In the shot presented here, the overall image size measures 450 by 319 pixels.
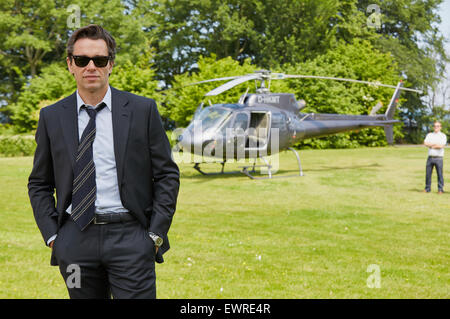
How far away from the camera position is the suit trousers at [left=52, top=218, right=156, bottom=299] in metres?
2.49

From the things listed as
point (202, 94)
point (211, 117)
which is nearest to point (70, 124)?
point (211, 117)

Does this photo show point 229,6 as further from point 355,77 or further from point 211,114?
point 211,114

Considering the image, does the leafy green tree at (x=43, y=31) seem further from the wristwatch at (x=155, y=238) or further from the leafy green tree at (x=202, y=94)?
the wristwatch at (x=155, y=238)

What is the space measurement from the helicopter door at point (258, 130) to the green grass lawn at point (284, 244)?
5.04ft

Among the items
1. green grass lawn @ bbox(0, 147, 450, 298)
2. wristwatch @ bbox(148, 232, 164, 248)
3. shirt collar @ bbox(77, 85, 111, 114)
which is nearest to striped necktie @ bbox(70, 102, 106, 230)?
shirt collar @ bbox(77, 85, 111, 114)

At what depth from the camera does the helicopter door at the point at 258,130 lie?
15.4 meters

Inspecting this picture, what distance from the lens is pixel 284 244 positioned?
748 centimetres

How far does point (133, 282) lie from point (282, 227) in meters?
6.52

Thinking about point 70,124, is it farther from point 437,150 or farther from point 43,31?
point 43,31

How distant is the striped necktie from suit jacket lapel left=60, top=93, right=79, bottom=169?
0.04 metres

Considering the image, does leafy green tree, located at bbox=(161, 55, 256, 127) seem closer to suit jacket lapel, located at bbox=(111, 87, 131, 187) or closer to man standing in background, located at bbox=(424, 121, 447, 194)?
man standing in background, located at bbox=(424, 121, 447, 194)

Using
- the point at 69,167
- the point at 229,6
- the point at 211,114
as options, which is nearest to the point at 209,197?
the point at 211,114

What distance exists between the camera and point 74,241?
2.52 metres

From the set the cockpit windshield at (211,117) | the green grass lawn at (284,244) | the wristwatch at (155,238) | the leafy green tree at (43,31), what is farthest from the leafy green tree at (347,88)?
the wristwatch at (155,238)
